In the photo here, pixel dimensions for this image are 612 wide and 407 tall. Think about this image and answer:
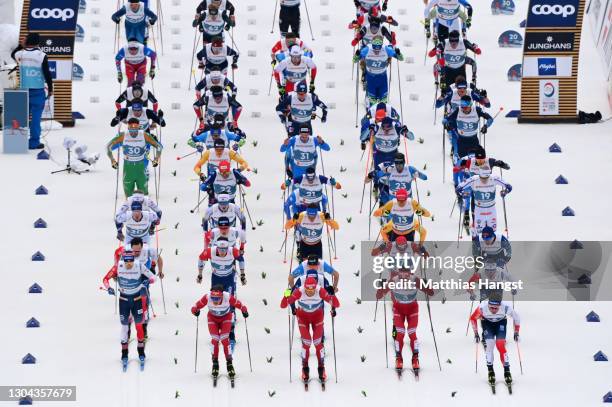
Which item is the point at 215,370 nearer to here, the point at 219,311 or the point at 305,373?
the point at 219,311

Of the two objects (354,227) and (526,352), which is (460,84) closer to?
(354,227)

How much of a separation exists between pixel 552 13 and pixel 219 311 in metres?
10.4

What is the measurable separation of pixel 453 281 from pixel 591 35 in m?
9.71

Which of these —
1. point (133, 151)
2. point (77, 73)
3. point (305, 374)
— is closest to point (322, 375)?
point (305, 374)

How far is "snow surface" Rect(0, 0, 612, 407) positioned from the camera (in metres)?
28.1

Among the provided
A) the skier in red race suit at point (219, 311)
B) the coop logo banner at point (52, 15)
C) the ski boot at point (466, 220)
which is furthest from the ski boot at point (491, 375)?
the coop logo banner at point (52, 15)

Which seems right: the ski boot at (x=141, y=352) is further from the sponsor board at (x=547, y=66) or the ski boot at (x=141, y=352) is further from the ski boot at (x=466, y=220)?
the sponsor board at (x=547, y=66)

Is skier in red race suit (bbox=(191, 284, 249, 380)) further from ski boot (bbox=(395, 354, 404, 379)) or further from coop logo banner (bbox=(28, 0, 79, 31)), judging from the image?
coop logo banner (bbox=(28, 0, 79, 31))

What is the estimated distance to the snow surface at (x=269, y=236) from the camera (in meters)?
28.1

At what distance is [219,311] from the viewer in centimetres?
2783

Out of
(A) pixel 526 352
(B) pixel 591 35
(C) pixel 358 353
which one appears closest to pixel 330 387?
(C) pixel 358 353

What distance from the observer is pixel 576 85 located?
118 ft

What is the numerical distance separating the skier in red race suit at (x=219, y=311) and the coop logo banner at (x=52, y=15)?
9059 millimetres

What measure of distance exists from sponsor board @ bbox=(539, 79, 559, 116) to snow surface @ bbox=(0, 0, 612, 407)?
12.7 inches
